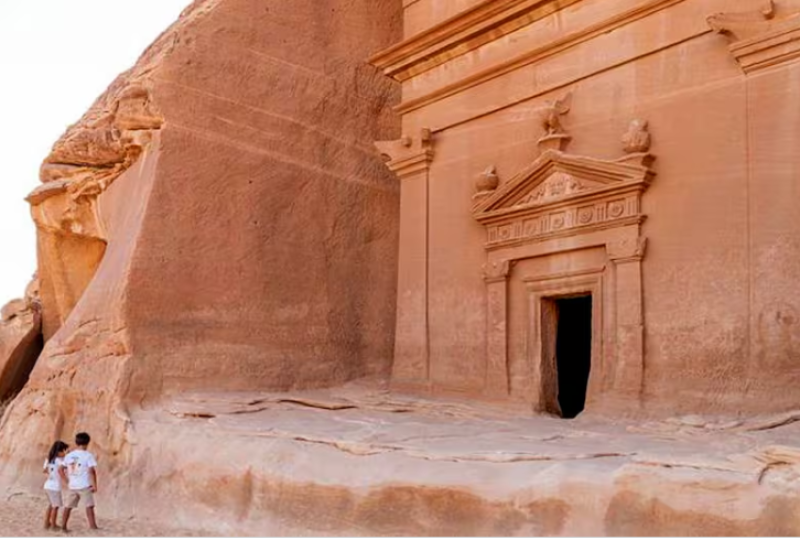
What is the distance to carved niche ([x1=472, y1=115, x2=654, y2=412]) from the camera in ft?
28.9

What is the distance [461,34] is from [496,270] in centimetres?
285

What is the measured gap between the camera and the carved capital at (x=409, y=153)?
1129 centimetres

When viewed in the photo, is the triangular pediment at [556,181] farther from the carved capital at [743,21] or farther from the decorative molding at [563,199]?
the carved capital at [743,21]

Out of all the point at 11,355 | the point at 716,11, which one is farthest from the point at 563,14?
the point at 11,355

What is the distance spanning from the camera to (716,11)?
8.48 metres

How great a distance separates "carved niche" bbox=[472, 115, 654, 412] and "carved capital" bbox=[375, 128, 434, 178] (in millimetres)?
1101

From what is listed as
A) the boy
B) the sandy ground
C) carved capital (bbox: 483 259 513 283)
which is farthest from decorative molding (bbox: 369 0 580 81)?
the sandy ground

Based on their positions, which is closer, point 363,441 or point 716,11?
point 363,441

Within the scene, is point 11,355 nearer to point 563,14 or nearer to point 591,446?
point 563,14

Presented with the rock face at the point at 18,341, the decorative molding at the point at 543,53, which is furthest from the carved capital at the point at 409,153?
the rock face at the point at 18,341

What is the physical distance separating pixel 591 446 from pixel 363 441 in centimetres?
180

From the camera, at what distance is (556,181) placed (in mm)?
9656

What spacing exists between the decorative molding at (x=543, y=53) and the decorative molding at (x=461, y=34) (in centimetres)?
37

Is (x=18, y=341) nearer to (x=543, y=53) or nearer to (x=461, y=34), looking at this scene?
(x=461, y=34)
